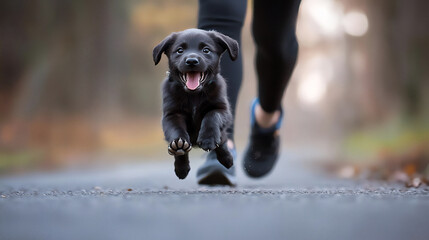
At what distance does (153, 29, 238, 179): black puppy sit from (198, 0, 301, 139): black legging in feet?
1.40

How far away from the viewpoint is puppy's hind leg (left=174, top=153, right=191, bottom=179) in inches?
60.2

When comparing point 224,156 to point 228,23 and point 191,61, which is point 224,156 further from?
point 228,23

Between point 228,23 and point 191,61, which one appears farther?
point 228,23

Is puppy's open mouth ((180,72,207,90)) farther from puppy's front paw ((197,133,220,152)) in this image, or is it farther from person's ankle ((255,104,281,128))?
person's ankle ((255,104,281,128))

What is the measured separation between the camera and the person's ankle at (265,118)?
117 inches

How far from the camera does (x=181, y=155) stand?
1531 mm

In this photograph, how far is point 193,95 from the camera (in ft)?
4.99

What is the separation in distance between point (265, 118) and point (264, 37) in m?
0.73

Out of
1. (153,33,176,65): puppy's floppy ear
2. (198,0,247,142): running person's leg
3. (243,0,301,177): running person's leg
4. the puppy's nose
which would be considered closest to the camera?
the puppy's nose

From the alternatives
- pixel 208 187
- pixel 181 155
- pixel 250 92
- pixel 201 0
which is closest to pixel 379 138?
pixel 250 92

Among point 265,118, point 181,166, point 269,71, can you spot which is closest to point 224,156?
point 181,166

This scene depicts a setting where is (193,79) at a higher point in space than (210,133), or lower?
higher

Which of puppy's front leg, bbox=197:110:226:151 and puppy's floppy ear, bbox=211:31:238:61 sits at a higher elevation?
puppy's floppy ear, bbox=211:31:238:61

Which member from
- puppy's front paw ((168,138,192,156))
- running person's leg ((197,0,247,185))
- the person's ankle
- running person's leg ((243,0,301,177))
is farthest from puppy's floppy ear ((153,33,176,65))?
the person's ankle
